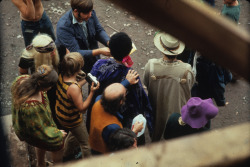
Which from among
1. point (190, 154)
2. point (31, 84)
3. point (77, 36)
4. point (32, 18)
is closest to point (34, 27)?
point (32, 18)

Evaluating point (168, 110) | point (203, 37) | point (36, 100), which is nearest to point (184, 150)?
point (203, 37)

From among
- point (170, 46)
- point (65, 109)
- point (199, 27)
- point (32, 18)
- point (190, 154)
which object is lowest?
point (65, 109)

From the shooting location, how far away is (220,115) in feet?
15.9

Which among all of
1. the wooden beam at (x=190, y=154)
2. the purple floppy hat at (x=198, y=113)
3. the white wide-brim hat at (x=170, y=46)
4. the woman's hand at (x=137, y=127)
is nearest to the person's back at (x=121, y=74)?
the woman's hand at (x=137, y=127)

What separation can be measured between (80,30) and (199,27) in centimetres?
321

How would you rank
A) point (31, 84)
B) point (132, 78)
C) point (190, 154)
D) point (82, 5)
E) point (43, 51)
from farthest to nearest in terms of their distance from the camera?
point (82, 5), point (43, 51), point (132, 78), point (31, 84), point (190, 154)

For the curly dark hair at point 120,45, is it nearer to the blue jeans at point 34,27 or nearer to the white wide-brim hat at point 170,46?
the white wide-brim hat at point 170,46

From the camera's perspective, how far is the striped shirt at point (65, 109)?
3.09 metres

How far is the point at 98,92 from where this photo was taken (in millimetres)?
3221

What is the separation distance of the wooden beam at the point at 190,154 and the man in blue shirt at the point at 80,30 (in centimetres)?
307

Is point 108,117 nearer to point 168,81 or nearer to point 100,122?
point 100,122

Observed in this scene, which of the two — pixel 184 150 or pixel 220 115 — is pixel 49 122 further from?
pixel 220 115

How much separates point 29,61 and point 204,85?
2.25 metres

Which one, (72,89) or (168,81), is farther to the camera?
(168,81)
